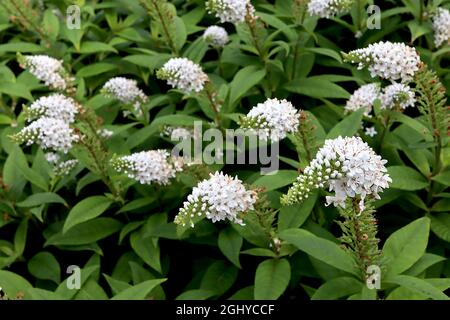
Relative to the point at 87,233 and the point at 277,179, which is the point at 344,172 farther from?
the point at 87,233

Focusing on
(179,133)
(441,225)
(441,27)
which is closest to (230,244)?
(179,133)

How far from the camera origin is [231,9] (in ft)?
13.7

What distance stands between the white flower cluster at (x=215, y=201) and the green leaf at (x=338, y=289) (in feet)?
1.98

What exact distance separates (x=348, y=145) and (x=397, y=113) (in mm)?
1380

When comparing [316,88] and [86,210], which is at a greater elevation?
[316,88]

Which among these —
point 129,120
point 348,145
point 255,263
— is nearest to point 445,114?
point 348,145

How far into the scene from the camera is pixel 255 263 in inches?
156

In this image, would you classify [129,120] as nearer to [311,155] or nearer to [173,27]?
[173,27]

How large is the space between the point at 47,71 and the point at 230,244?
192cm

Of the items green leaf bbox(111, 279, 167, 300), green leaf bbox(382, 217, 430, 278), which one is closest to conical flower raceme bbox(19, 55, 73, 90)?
green leaf bbox(111, 279, 167, 300)

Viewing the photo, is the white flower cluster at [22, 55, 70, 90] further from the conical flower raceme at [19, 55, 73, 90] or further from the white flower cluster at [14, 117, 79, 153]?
the white flower cluster at [14, 117, 79, 153]

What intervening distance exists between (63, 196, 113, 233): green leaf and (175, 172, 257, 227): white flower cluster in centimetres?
119

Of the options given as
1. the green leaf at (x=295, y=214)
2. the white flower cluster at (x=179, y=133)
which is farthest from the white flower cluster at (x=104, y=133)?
the green leaf at (x=295, y=214)

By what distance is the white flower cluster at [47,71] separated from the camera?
174 inches
